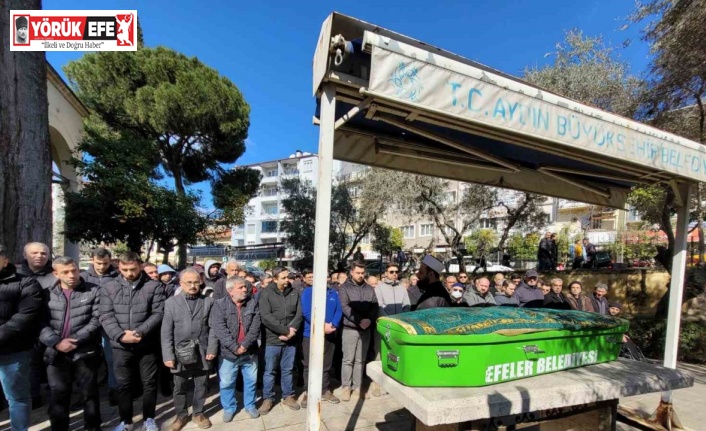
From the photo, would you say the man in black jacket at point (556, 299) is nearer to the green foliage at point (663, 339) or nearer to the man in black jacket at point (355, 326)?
the green foliage at point (663, 339)

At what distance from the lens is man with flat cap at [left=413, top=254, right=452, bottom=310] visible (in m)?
3.61

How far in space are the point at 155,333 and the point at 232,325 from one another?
75 centimetres

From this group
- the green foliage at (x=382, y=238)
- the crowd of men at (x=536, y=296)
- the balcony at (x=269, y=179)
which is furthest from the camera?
→ the balcony at (x=269, y=179)

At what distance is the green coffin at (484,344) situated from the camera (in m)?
2.30

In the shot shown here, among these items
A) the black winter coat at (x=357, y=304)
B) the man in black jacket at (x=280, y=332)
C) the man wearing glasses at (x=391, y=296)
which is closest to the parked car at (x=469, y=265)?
the man wearing glasses at (x=391, y=296)

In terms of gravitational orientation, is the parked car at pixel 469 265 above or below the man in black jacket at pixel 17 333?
below

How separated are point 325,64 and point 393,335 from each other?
1.81 meters

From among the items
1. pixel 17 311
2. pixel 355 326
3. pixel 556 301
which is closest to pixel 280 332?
pixel 355 326

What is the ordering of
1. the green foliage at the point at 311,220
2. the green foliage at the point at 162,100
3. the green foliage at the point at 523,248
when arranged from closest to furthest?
1. the green foliage at the point at 162,100
2. the green foliage at the point at 311,220
3. the green foliage at the point at 523,248

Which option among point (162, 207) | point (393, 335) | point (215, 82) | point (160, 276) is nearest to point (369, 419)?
point (393, 335)

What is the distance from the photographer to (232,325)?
3.88m

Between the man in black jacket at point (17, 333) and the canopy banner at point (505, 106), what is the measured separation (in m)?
3.53

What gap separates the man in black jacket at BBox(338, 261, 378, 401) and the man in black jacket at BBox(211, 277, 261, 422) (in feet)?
3.65

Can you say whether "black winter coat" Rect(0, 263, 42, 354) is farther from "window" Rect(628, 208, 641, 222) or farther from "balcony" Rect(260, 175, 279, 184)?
"balcony" Rect(260, 175, 279, 184)
